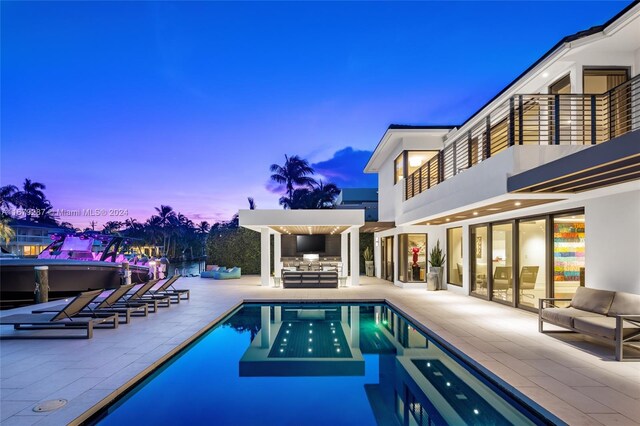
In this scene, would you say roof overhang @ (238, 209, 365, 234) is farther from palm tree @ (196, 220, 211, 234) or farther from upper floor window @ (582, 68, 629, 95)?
palm tree @ (196, 220, 211, 234)

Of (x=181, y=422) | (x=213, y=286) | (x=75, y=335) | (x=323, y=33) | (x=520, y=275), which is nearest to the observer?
(x=181, y=422)

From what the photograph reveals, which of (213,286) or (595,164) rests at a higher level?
(595,164)

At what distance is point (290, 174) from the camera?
32.3 meters

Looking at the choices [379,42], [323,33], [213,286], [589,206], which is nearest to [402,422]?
[589,206]

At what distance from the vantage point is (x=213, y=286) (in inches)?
674

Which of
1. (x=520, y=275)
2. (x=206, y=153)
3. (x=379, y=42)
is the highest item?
(x=379, y=42)

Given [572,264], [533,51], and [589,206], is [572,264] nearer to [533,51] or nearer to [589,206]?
[589,206]

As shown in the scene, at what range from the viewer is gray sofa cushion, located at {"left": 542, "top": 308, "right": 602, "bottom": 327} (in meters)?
6.96

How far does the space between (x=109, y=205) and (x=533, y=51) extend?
137 ft

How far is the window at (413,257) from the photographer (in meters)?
16.4

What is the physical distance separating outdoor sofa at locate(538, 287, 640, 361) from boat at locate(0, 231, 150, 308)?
601 inches

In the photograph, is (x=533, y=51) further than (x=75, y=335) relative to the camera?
Yes

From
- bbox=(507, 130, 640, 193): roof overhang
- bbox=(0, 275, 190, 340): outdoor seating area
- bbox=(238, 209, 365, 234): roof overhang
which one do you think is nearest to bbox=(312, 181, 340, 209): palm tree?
bbox=(238, 209, 365, 234): roof overhang

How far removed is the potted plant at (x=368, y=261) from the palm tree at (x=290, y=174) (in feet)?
37.2
